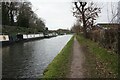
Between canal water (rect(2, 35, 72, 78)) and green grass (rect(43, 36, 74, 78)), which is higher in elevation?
green grass (rect(43, 36, 74, 78))

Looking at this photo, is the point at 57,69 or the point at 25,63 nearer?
the point at 57,69

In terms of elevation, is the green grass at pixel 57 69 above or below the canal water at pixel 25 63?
above

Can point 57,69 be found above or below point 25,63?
above

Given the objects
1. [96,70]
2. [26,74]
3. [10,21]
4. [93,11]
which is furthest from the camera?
[10,21]

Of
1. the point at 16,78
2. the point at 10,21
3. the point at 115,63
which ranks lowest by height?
the point at 16,78

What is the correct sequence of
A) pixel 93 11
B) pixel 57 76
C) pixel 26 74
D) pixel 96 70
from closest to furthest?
pixel 57 76, pixel 96 70, pixel 26 74, pixel 93 11

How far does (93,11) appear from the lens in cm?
4741

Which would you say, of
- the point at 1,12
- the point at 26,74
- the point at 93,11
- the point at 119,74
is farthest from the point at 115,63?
the point at 1,12

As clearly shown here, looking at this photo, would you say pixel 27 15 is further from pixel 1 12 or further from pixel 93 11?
pixel 93 11

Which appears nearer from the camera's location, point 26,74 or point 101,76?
point 101,76

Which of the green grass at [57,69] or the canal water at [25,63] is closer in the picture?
the green grass at [57,69]

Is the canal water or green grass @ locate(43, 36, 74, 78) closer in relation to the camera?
green grass @ locate(43, 36, 74, 78)

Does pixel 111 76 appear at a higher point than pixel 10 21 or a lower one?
lower

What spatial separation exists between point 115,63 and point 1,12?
2209 inches
